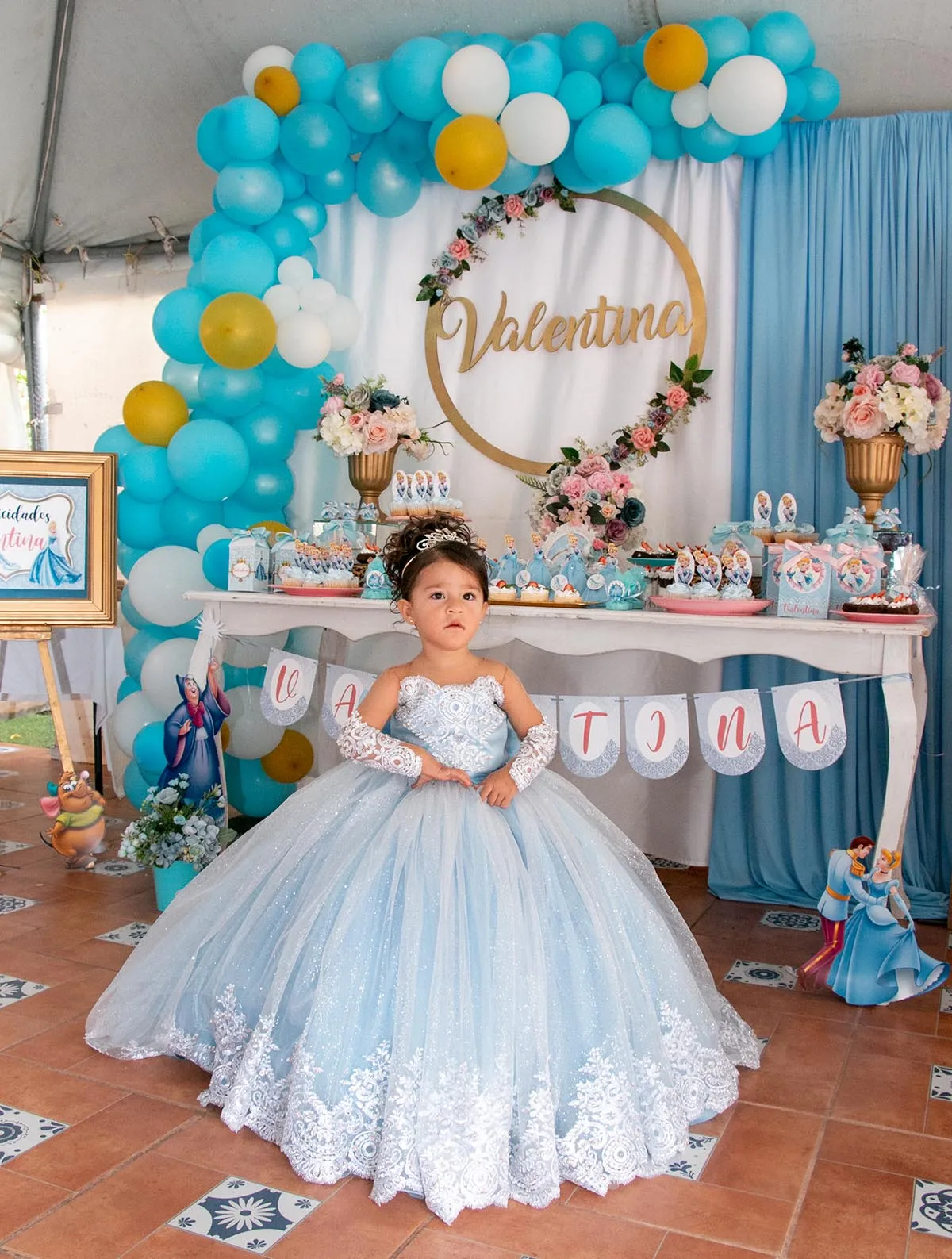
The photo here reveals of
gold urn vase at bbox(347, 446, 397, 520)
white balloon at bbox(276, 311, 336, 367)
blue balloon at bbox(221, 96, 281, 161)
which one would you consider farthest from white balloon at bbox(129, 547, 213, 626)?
blue balloon at bbox(221, 96, 281, 161)

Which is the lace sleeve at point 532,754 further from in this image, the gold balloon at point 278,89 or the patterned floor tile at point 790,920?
the gold balloon at point 278,89

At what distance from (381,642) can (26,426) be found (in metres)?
2.36

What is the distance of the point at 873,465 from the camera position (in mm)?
3477

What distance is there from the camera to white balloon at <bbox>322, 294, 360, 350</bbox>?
4266 mm

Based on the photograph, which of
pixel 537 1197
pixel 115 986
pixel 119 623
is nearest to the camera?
pixel 537 1197

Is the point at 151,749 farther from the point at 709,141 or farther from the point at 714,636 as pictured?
the point at 709,141

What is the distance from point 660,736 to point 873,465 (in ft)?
3.42

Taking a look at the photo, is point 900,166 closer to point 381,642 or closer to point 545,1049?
point 381,642

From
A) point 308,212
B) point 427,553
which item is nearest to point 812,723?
point 427,553

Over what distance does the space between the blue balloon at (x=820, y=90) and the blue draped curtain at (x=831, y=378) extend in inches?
5.2

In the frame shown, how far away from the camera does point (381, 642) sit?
4629mm

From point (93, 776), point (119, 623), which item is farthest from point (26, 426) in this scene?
point (93, 776)

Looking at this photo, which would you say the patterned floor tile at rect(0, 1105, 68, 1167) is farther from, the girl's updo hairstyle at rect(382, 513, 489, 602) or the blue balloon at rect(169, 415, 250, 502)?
the blue balloon at rect(169, 415, 250, 502)

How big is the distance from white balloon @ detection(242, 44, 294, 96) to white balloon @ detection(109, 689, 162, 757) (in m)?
2.23
